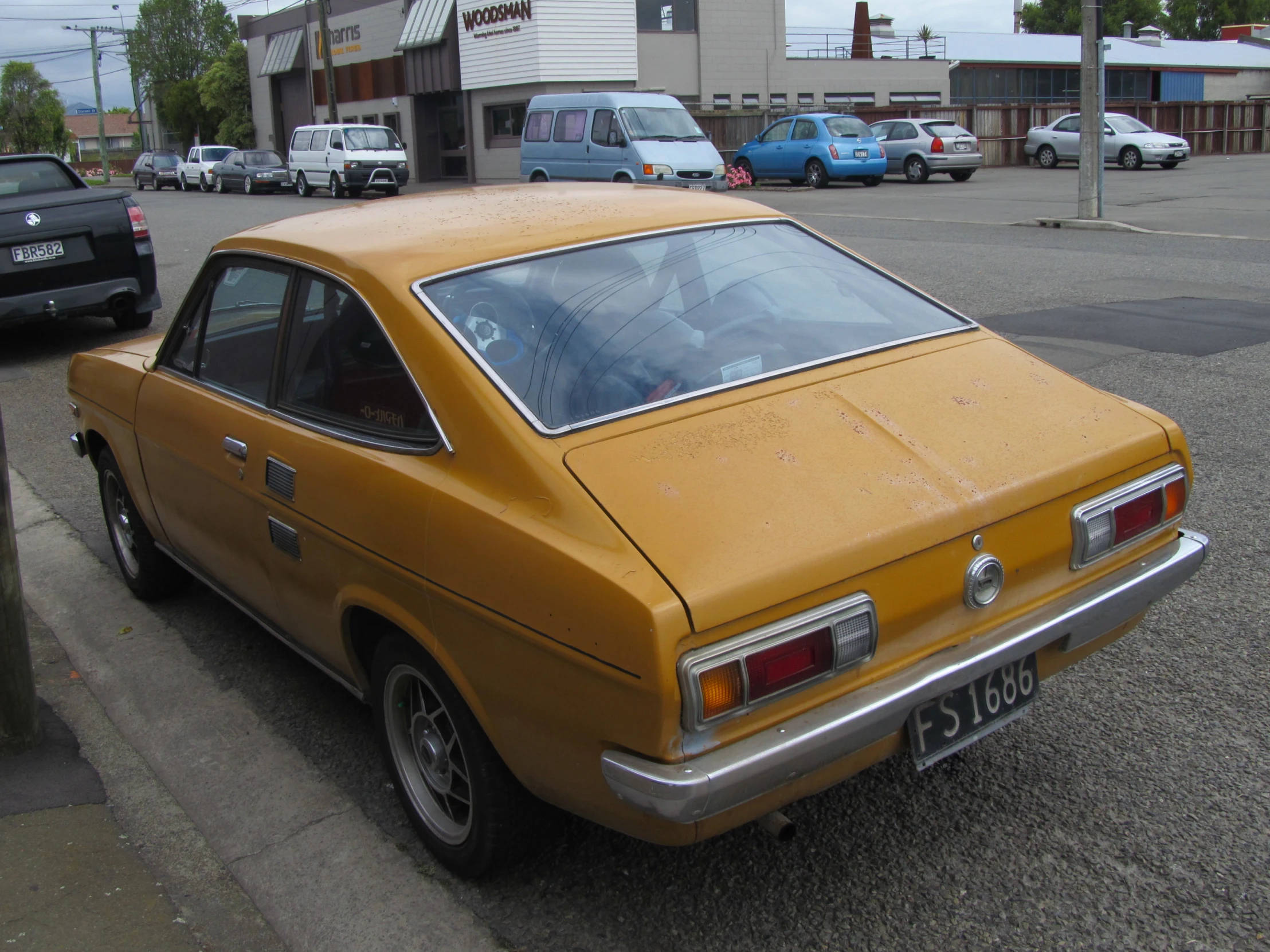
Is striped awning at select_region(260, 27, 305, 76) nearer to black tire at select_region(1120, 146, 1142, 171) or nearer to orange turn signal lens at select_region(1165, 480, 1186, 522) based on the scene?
black tire at select_region(1120, 146, 1142, 171)

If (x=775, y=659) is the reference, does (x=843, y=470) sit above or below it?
above

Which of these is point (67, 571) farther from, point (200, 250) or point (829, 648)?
point (200, 250)

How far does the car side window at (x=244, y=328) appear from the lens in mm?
3562

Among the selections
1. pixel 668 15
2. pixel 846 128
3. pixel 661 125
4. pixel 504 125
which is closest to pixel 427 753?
pixel 661 125

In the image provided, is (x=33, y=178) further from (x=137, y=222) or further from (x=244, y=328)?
(x=244, y=328)

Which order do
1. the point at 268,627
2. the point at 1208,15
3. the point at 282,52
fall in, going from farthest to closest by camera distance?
1. the point at 1208,15
2. the point at 282,52
3. the point at 268,627

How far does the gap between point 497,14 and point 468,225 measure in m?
35.5

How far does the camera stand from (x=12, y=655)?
3561mm

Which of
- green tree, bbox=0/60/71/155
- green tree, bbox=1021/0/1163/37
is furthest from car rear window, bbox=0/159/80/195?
green tree, bbox=1021/0/1163/37

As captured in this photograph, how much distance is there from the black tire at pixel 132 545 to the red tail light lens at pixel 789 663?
3.21 metres

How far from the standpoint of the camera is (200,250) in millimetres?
17766

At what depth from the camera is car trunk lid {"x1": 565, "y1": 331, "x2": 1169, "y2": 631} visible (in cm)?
229

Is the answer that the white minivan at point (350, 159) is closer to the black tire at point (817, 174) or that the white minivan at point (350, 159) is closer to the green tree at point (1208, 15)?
the black tire at point (817, 174)

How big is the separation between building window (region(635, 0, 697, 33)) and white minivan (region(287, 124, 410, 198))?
32.1ft
